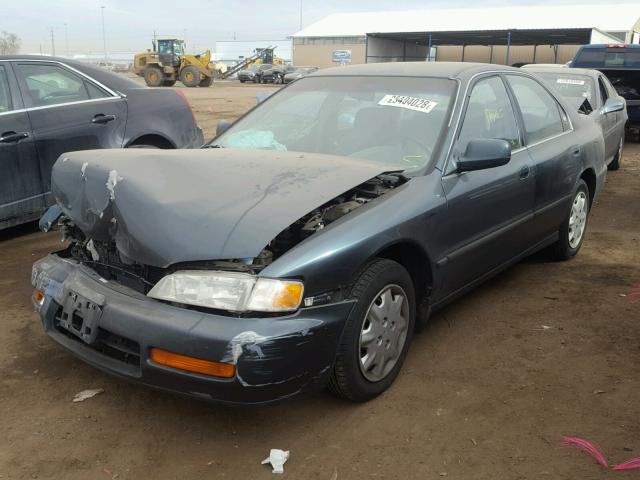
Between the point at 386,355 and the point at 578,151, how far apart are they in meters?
2.80

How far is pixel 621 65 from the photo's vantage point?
39.8 ft

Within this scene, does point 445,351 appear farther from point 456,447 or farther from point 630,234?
point 630,234

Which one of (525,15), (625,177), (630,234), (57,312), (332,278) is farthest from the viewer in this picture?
(525,15)

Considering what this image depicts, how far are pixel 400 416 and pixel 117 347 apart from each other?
1293 millimetres

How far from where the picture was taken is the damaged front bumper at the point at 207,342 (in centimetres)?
234

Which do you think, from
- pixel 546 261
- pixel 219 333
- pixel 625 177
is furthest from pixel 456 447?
pixel 625 177

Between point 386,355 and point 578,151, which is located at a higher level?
point 578,151

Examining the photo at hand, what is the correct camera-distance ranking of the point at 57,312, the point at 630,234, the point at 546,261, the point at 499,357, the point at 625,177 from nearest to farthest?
the point at 57,312
the point at 499,357
the point at 546,261
the point at 630,234
the point at 625,177

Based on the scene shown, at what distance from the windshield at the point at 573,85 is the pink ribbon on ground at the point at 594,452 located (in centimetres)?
667

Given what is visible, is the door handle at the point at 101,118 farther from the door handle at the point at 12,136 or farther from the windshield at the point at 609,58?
the windshield at the point at 609,58

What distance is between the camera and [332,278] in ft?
8.41

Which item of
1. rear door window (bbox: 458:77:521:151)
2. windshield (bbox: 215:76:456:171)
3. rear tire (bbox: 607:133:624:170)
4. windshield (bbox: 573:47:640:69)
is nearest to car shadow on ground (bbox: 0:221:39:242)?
windshield (bbox: 215:76:456:171)

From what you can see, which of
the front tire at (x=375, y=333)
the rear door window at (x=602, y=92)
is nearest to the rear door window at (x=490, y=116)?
the front tire at (x=375, y=333)

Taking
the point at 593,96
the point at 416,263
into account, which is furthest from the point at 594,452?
Answer: the point at 593,96
